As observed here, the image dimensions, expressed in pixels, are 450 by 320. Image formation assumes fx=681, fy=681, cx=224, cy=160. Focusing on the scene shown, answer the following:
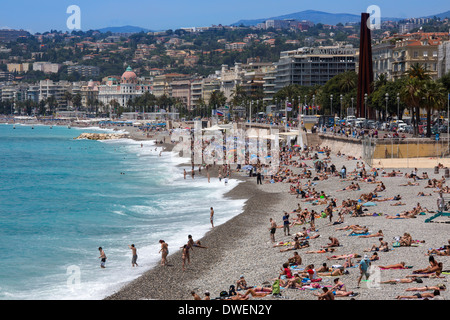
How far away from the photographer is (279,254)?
21.0 meters

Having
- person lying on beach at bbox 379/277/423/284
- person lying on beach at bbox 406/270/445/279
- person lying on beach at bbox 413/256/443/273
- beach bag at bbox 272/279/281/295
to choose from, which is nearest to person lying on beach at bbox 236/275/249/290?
beach bag at bbox 272/279/281/295

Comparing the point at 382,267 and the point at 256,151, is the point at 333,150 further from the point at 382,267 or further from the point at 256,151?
the point at 382,267

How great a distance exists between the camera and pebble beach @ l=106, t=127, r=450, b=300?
1642 cm

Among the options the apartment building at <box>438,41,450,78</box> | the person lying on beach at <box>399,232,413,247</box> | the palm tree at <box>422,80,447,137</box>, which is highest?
the apartment building at <box>438,41,450,78</box>

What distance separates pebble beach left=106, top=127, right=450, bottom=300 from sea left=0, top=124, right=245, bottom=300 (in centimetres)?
93

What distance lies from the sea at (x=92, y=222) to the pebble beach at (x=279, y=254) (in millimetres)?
933

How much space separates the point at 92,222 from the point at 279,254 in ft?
43.8

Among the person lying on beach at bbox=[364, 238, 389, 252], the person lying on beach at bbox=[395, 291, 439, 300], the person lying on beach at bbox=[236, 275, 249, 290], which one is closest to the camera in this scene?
the person lying on beach at bbox=[395, 291, 439, 300]

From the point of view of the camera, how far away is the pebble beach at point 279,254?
647 inches

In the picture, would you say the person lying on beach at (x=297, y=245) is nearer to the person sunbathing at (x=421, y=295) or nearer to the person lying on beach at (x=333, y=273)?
the person lying on beach at (x=333, y=273)

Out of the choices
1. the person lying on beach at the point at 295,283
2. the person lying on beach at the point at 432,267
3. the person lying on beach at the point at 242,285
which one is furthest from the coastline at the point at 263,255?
the person lying on beach at the point at 242,285

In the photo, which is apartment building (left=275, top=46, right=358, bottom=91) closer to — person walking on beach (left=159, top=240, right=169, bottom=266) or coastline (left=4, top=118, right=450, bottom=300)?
coastline (left=4, top=118, right=450, bottom=300)

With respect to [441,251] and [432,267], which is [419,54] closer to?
[441,251]

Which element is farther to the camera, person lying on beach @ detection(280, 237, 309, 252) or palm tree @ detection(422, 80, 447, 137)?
palm tree @ detection(422, 80, 447, 137)
